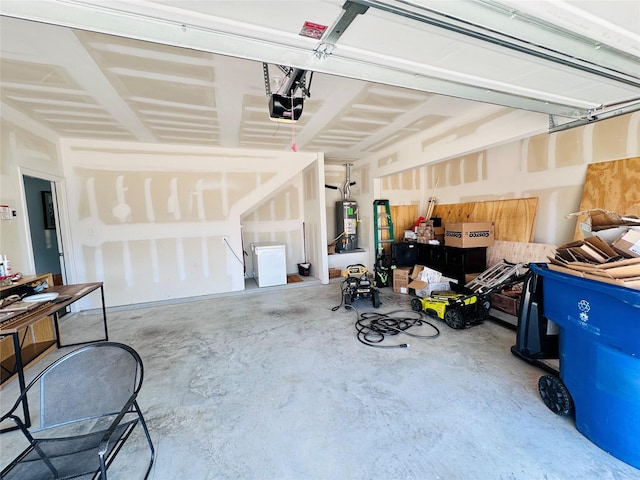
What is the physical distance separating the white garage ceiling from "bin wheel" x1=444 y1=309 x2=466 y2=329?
7.27ft

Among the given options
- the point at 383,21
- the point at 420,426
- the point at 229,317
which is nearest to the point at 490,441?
the point at 420,426

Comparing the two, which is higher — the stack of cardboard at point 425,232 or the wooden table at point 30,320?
the stack of cardboard at point 425,232

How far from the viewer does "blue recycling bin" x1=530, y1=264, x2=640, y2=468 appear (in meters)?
1.36

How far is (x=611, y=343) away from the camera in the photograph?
1428mm

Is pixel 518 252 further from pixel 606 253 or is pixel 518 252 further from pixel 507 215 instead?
pixel 606 253

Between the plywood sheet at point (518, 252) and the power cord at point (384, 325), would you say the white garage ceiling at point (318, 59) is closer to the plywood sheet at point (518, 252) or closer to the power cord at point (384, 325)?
the plywood sheet at point (518, 252)

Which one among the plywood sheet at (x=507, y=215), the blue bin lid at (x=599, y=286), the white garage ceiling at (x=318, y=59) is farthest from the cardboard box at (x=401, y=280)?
the blue bin lid at (x=599, y=286)

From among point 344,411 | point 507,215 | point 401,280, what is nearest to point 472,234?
point 507,215

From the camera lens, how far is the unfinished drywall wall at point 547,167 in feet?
9.58

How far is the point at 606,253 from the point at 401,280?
329cm

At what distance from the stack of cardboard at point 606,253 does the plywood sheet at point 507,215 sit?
7.22ft

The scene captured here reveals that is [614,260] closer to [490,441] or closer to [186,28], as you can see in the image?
[490,441]

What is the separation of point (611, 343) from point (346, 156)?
498 cm

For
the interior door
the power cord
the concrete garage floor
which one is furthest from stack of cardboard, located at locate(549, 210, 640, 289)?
the interior door
